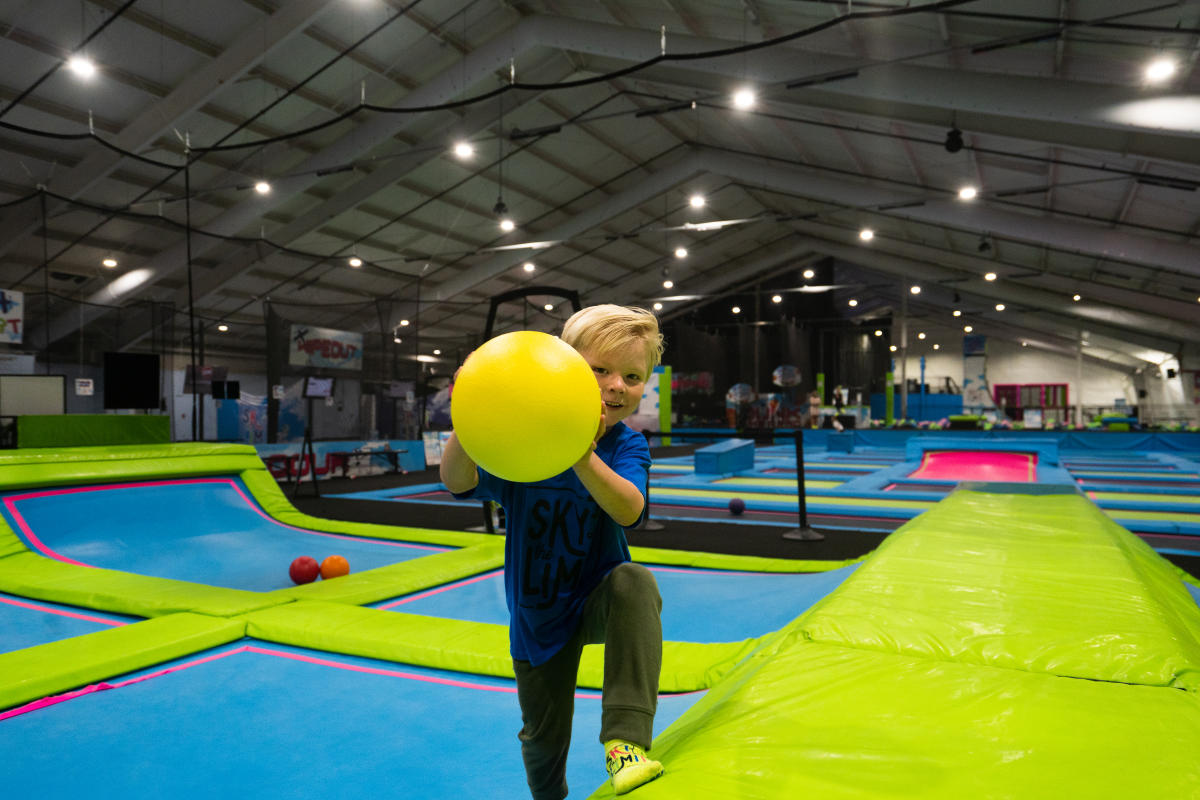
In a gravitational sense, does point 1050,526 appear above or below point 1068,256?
below

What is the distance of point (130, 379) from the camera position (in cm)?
611

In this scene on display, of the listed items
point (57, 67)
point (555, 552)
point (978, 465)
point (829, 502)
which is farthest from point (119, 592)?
point (978, 465)

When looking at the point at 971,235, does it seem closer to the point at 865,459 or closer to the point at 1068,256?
the point at 1068,256

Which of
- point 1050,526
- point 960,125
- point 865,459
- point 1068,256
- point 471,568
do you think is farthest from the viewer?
point 1068,256

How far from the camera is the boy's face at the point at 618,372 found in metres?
1.13

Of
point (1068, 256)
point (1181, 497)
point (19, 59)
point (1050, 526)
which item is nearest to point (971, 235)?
point (1068, 256)

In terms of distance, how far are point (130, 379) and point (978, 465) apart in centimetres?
1026

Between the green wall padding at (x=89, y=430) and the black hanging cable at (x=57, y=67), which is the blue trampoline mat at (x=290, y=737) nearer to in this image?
the green wall padding at (x=89, y=430)

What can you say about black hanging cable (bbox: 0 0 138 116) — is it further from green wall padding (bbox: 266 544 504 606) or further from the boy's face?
the boy's face

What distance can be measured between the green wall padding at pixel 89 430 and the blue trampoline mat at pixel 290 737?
4.42 m

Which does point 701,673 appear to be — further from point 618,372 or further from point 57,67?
point 57,67

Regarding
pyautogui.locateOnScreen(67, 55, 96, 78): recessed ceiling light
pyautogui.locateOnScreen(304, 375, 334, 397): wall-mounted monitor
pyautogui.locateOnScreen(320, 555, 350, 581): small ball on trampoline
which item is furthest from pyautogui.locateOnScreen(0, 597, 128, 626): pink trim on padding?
pyautogui.locateOnScreen(67, 55, 96, 78): recessed ceiling light

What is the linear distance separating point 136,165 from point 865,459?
539 inches

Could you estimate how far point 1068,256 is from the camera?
15516 mm
